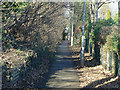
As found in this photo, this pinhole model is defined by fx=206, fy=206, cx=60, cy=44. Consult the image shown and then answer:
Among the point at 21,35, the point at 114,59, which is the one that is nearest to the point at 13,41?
the point at 21,35

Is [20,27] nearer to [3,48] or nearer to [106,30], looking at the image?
[3,48]

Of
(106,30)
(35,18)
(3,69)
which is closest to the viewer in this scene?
(3,69)

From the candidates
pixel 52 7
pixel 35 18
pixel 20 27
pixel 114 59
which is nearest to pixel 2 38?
pixel 20 27

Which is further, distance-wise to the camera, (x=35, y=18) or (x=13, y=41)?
(x=35, y=18)

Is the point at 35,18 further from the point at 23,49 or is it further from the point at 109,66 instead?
the point at 109,66

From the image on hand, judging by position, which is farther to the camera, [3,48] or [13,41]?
[13,41]

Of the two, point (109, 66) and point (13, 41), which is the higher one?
point (13, 41)

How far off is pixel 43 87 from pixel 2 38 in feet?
11.1

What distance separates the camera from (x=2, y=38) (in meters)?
6.18

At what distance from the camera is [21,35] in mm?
7688

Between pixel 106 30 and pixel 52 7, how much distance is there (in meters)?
4.48

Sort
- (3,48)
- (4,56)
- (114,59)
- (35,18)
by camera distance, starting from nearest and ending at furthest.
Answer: (4,56)
(3,48)
(35,18)
(114,59)

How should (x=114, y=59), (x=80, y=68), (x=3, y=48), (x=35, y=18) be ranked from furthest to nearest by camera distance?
(x=80, y=68) < (x=114, y=59) < (x=35, y=18) < (x=3, y=48)

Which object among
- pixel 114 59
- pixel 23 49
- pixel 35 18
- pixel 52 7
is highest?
pixel 52 7
